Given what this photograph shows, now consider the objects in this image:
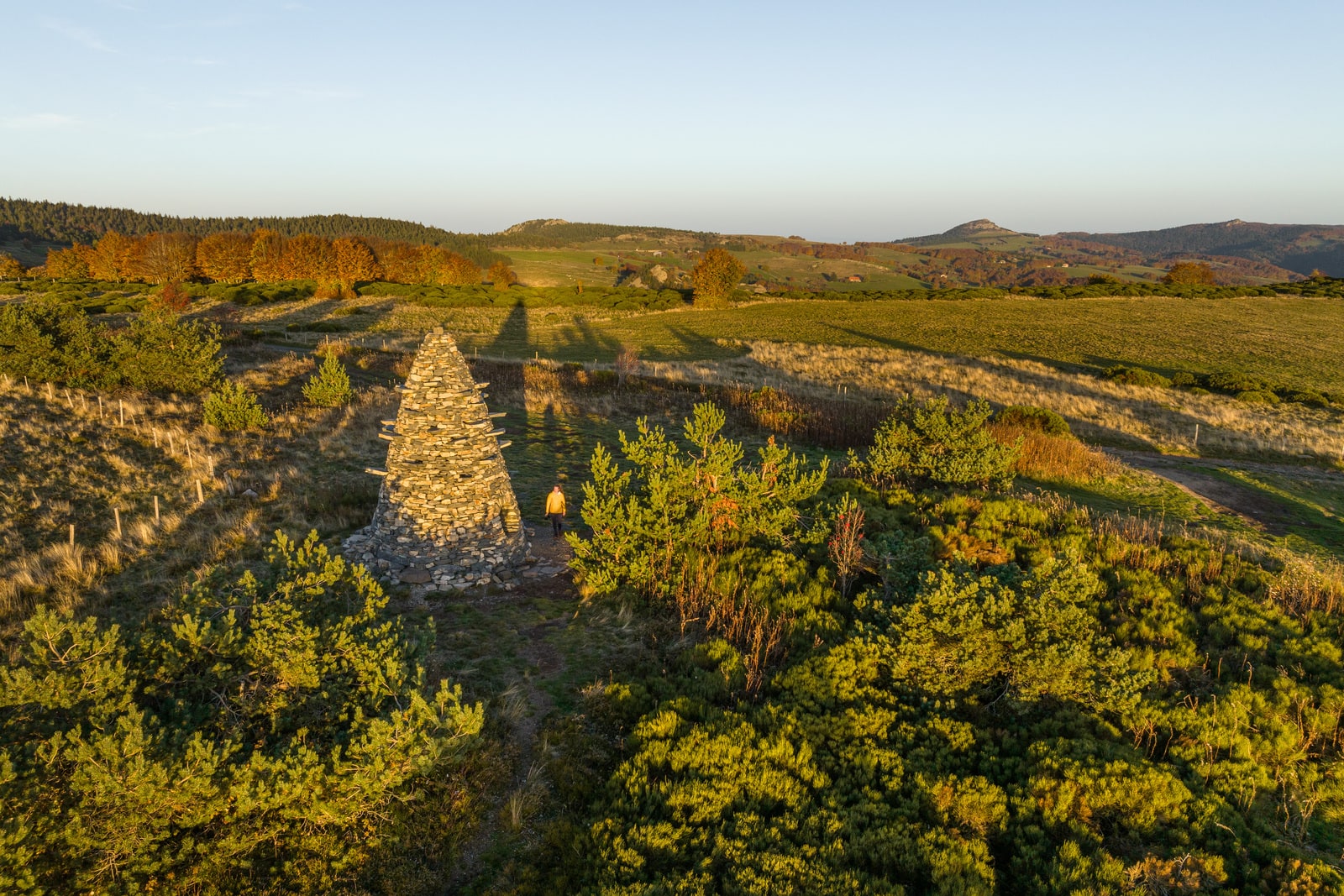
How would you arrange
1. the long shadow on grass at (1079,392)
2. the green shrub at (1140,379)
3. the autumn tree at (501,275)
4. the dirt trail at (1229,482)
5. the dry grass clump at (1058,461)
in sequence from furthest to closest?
the autumn tree at (501,275)
the green shrub at (1140,379)
the long shadow on grass at (1079,392)
the dry grass clump at (1058,461)
the dirt trail at (1229,482)

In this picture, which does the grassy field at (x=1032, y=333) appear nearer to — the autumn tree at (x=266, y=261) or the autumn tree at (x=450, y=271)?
the autumn tree at (x=450, y=271)

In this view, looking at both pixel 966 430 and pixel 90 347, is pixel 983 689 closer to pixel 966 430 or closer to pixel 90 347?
pixel 966 430

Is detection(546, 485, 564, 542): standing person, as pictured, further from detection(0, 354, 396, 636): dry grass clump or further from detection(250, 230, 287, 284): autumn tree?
detection(250, 230, 287, 284): autumn tree

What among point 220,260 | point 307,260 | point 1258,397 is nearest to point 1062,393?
point 1258,397

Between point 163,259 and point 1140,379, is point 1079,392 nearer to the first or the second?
point 1140,379

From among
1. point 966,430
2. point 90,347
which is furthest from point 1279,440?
point 90,347

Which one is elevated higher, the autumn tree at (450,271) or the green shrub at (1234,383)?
the autumn tree at (450,271)

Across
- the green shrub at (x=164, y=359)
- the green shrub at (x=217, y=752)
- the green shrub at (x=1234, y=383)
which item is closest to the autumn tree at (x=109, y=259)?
the green shrub at (x=164, y=359)

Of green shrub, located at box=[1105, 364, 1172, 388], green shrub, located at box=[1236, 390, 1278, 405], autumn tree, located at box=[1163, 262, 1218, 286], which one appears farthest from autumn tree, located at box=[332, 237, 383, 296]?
autumn tree, located at box=[1163, 262, 1218, 286]
